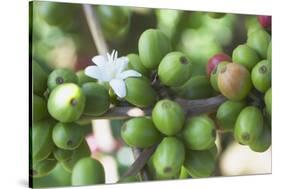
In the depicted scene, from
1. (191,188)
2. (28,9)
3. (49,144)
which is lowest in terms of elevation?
(191,188)

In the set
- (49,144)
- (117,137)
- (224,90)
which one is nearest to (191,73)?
(224,90)

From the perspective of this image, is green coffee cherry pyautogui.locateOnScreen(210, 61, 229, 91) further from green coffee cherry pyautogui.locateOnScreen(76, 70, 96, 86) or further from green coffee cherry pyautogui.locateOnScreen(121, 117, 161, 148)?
green coffee cherry pyautogui.locateOnScreen(76, 70, 96, 86)

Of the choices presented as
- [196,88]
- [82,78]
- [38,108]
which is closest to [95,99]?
[82,78]

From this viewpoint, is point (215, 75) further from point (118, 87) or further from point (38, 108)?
point (38, 108)

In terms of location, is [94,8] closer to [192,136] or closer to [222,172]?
[192,136]

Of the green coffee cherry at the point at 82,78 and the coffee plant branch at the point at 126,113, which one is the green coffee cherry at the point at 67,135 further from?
the green coffee cherry at the point at 82,78

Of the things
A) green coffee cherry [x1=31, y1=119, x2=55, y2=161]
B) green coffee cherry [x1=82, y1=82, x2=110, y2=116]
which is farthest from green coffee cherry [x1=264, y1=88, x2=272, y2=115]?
green coffee cherry [x1=31, y1=119, x2=55, y2=161]
